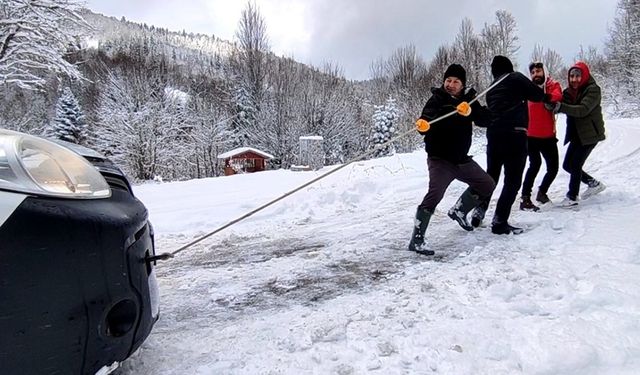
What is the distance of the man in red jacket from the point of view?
5.10m

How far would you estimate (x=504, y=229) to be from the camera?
421 centimetres

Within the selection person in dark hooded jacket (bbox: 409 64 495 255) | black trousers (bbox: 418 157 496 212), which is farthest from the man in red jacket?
person in dark hooded jacket (bbox: 409 64 495 255)

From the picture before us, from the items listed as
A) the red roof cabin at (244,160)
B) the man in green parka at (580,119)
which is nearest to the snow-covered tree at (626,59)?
the red roof cabin at (244,160)

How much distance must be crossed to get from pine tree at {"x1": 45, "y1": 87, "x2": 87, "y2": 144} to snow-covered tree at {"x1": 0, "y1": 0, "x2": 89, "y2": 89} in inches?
982

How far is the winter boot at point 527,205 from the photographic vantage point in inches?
202

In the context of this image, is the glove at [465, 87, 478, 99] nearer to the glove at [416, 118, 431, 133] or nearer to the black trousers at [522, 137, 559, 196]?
the glove at [416, 118, 431, 133]

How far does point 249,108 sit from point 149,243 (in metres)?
36.3

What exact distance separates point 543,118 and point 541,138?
0.78 ft

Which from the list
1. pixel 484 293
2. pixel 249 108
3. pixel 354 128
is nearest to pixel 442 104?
pixel 484 293

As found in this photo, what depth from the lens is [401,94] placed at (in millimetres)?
41688

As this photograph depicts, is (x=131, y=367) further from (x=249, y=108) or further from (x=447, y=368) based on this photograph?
(x=249, y=108)

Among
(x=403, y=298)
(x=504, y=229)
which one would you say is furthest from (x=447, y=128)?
(x=403, y=298)

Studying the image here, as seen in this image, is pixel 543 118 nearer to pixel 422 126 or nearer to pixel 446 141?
pixel 446 141

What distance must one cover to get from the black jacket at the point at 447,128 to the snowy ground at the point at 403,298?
83cm
